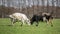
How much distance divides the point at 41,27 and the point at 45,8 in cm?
23

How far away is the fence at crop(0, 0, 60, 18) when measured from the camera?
234cm

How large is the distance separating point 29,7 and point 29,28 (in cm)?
25

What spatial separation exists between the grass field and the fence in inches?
3.4

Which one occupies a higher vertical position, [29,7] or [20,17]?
[29,7]

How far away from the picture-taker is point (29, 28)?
7.64 ft

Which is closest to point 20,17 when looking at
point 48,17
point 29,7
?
point 29,7

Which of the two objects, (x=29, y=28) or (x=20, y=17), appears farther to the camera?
(x=20, y=17)

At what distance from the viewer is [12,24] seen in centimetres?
233

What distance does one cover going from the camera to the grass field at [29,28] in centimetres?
231

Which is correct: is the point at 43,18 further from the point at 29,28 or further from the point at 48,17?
the point at 29,28

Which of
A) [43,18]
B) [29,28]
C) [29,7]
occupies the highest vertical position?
[29,7]

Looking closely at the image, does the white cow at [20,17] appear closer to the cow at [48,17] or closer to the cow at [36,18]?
the cow at [36,18]

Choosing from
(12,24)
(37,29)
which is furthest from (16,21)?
(37,29)

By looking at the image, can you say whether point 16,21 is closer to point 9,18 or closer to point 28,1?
point 9,18
